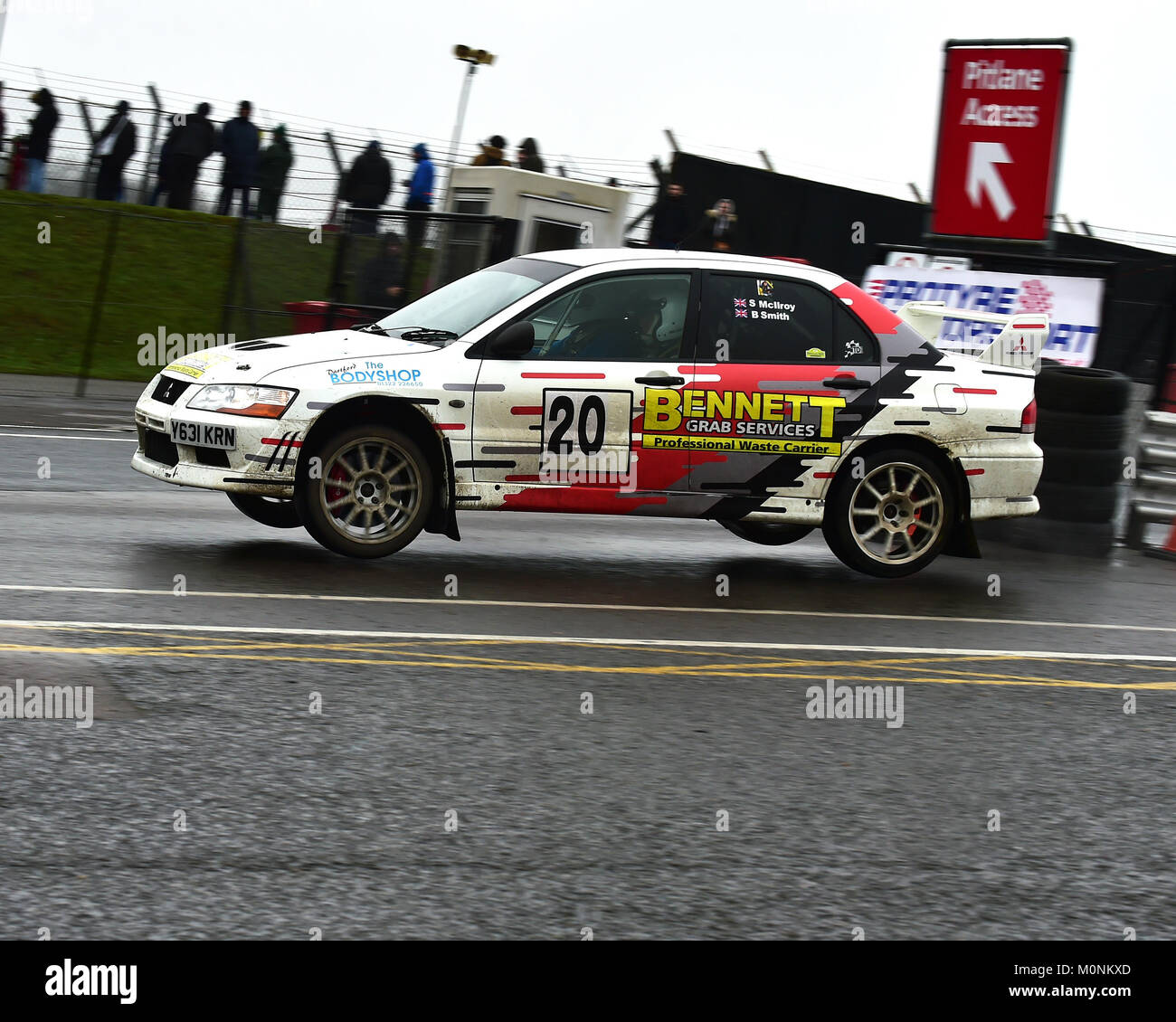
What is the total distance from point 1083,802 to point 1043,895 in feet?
3.29

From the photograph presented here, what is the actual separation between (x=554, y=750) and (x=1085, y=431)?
7168 millimetres

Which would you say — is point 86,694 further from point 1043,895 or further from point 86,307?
point 86,307

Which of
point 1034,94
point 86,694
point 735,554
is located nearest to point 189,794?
point 86,694

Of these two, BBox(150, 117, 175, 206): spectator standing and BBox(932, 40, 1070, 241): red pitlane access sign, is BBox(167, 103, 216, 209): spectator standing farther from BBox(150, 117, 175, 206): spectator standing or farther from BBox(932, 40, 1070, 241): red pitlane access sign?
BBox(932, 40, 1070, 241): red pitlane access sign

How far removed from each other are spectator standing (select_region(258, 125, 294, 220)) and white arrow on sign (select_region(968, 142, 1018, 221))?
8754mm

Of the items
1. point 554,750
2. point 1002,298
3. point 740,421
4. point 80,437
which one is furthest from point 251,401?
point 1002,298

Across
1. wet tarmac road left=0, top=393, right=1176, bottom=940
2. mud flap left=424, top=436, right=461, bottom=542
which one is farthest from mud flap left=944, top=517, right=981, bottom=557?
mud flap left=424, top=436, right=461, bottom=542

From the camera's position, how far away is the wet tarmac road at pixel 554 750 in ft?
14.4

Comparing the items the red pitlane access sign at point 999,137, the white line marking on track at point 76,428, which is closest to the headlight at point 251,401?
the white line marking on track at point 76,428

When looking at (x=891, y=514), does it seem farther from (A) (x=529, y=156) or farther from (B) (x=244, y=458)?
(A) (x=529, y=156)

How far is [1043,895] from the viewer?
4633 mm

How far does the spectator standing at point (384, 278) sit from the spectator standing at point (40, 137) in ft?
27.5

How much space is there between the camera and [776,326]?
9.55 m

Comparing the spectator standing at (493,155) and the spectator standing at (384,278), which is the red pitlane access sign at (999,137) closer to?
the spectator standing at (493,155)
